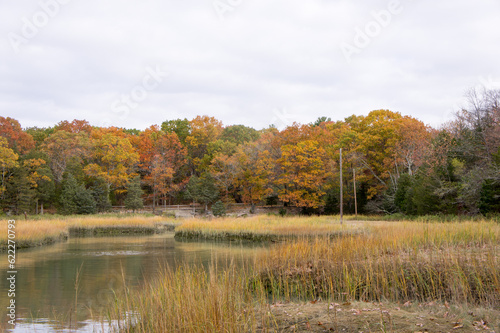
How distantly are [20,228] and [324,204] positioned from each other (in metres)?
27.4

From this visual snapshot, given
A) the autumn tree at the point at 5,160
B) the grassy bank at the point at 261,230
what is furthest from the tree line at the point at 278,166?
the grassy bank at the point at 261,230

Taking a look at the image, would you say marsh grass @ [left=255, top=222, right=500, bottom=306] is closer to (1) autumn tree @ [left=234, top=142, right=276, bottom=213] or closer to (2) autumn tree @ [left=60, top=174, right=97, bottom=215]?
(1) autumn tree @ [left=234, top=142, right=276, bottom=213]

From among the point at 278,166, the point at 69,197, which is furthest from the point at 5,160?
the point at 278,166

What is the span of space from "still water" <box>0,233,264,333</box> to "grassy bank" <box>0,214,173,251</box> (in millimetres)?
995

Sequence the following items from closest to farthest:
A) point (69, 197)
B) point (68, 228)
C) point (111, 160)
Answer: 1. point (68, 228)
2. point (69, 197)
3. point (111, 160)

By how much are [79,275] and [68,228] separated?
17655mm

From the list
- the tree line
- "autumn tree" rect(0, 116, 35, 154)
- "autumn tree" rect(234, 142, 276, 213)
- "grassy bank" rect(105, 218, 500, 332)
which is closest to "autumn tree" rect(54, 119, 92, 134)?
the tree line

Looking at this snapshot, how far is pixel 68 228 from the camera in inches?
1157

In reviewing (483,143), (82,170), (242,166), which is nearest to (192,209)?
(242,166)

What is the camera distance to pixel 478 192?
2153 cm

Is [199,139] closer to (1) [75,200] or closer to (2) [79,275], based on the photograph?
(1) [75,200]

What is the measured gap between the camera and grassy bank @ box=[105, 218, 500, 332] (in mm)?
5363

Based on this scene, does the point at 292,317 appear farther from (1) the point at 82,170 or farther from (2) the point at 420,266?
(1) the point at 82,170

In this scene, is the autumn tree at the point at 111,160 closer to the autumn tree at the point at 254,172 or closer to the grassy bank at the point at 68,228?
the autumn tree at the point at 254,172
